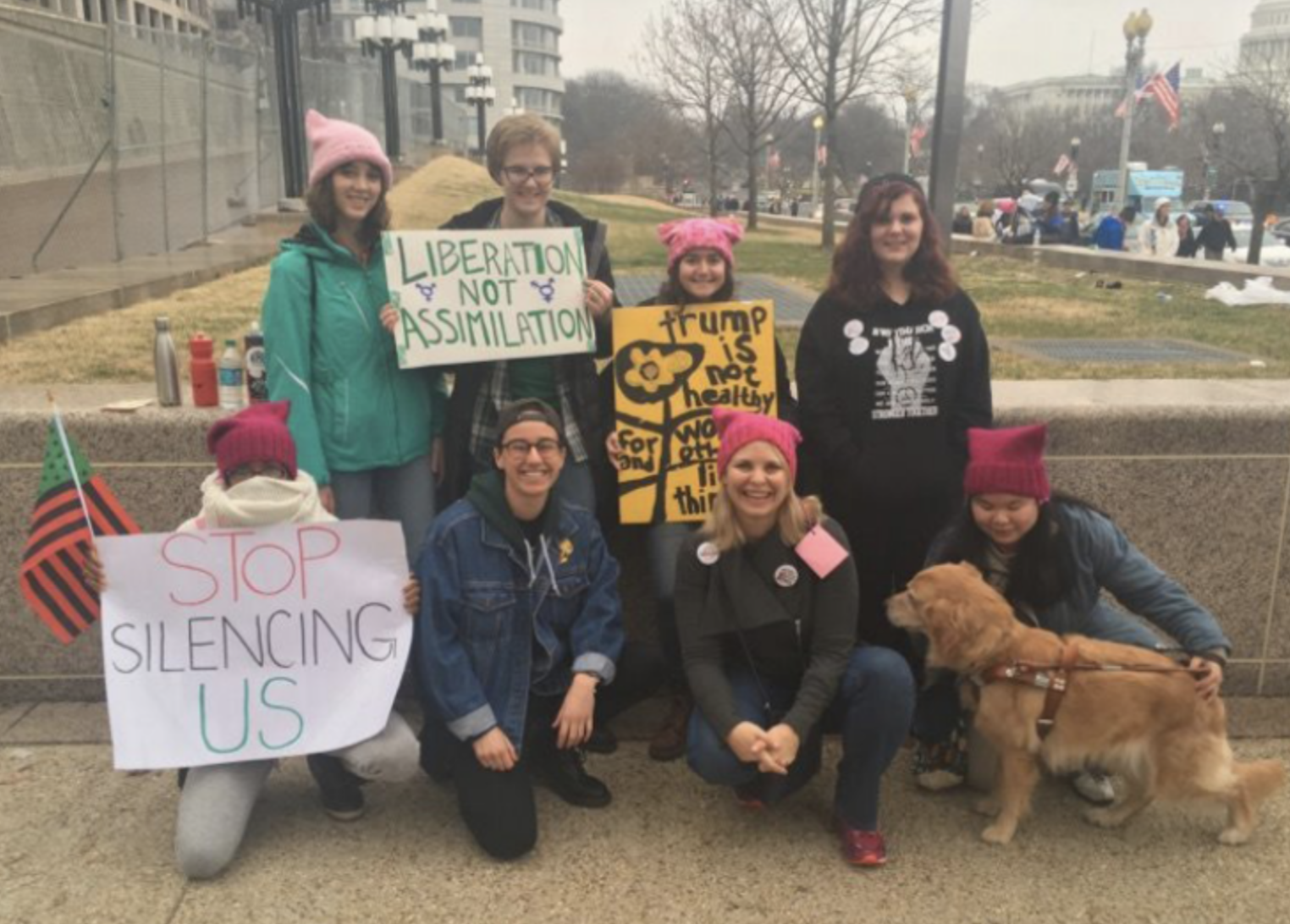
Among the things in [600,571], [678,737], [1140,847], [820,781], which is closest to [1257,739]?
[1140,847]

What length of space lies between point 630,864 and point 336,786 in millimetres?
996

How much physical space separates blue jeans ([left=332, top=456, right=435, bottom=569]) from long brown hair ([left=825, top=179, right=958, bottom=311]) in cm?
159

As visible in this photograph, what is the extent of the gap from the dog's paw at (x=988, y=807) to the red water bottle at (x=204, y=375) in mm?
3135

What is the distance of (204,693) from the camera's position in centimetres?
340

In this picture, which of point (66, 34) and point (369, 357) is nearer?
point (369, 357)

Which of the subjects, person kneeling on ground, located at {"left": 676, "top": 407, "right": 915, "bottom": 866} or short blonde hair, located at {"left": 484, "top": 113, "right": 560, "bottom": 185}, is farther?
short blonde hair, located at {"left": 484, "top": 113, "right": 560, "bottom": 185}

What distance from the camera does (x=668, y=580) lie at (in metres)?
3.78

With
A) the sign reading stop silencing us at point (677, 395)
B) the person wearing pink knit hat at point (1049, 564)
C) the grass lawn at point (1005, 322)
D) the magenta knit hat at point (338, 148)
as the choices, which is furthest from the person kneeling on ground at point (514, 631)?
the grass lawn at point (1005, 322)

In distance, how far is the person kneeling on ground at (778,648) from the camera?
10.8ft

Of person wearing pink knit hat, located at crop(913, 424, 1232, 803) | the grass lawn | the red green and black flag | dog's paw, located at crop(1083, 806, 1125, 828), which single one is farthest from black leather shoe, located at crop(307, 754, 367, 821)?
the grass lawn

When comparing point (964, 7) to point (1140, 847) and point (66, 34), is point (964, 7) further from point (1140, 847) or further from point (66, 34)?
point (66, 34)

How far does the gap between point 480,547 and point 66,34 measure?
12.0 metres

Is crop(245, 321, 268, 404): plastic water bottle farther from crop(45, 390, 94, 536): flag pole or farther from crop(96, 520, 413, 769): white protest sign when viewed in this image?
crop(96, 520, 413, 769): white protest sign

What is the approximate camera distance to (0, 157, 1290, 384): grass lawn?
6.59m
